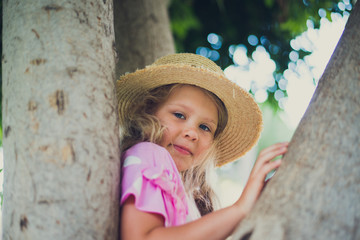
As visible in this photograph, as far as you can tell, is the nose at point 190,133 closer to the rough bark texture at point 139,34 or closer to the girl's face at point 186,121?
the girl's face at point 186,121

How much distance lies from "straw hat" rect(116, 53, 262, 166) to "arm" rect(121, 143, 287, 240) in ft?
2.92

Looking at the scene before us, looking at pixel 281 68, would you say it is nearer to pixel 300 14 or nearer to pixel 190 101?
pixel 300 14

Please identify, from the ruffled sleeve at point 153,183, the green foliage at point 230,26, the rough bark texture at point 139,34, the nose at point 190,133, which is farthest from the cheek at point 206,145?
the green foliage at point 230,26

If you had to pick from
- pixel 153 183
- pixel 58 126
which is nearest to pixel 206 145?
pixel 153 183

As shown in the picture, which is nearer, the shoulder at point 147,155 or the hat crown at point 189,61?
the shoulder at point 147,155

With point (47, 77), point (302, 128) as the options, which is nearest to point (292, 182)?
point (302, 128)

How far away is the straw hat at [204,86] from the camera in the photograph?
226 cm

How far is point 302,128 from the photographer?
131 centimetres

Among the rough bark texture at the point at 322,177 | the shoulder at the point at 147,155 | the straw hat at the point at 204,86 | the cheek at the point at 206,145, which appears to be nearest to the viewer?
the rough bark texture at the point at 322,177

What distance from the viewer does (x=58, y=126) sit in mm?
1295

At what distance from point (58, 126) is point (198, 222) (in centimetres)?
72

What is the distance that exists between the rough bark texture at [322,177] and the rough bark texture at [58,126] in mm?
586

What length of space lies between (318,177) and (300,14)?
3676 mm

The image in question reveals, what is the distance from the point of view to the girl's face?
241 cm
